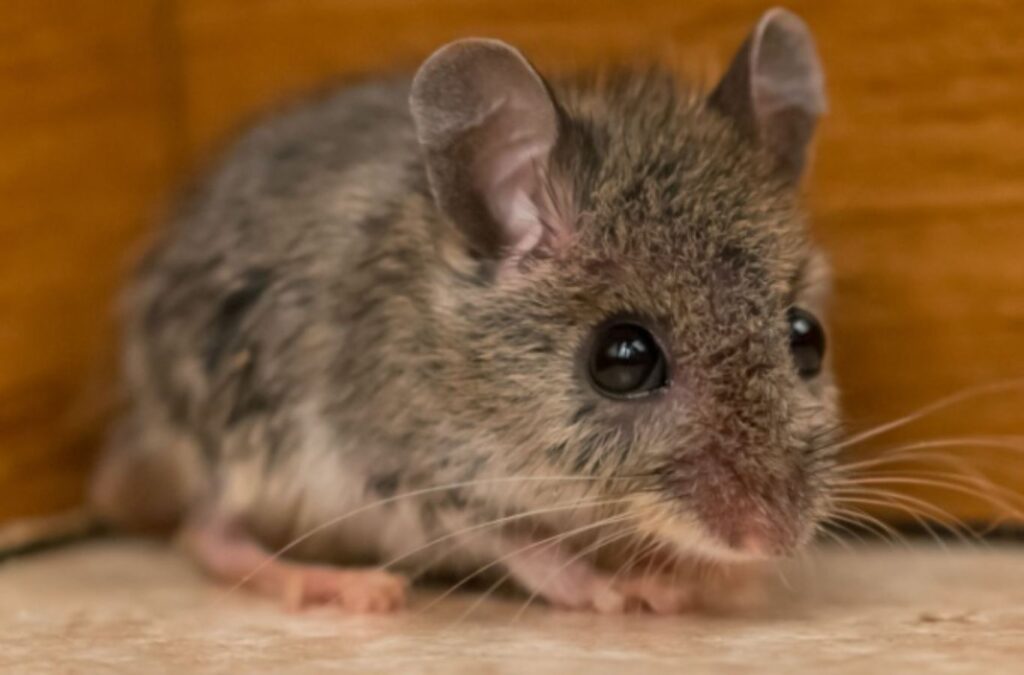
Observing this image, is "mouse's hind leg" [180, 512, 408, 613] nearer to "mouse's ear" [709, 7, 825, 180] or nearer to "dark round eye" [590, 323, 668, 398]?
"dark round eye" [590, 323, 668, 398]

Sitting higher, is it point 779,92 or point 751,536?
point 779,92

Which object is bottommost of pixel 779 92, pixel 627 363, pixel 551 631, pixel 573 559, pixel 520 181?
pixel 551 631

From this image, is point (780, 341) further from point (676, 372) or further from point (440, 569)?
point (440, 569)

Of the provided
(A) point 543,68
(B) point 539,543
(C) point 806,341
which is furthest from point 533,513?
(A) point 543,68

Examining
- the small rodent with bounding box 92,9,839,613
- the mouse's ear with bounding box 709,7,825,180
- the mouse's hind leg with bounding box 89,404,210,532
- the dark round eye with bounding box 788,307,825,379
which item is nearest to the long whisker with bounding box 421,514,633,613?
the small rodent with bounding box 92,9,839,613

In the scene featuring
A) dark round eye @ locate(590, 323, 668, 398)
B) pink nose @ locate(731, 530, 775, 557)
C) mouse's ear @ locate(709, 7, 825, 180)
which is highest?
mouse's ear @ locate(709, 7, 825, 180)

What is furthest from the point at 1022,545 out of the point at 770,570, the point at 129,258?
the point at 129,258

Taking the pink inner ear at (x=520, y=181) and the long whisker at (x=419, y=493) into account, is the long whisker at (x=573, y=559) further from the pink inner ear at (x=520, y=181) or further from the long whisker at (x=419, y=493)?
the pink inner ear at (x=520, y=181)

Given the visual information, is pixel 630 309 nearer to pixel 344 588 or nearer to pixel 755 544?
pixel 755 544
